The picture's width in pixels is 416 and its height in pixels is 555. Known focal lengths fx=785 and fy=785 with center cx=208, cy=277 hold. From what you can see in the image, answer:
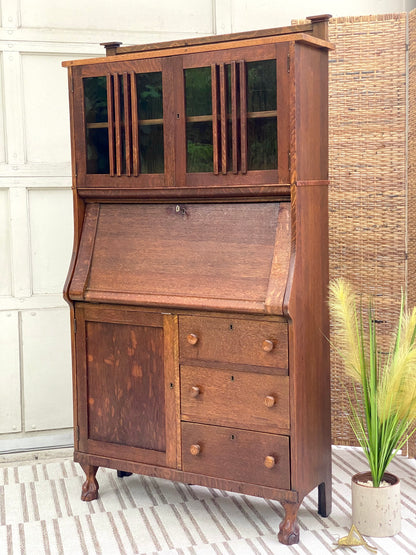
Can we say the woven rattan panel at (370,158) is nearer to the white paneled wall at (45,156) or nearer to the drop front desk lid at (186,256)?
the white paneled wall at (45,156)

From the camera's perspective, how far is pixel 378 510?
2.86 meters

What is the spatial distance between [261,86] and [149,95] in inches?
19.2

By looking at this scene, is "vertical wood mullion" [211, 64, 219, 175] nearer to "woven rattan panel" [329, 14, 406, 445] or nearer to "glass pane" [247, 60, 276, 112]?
"glass pane" [247, 60, 276, 112]

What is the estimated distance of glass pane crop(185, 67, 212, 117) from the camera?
289 cm

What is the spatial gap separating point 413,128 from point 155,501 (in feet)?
6.40

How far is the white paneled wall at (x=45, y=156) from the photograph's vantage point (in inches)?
150

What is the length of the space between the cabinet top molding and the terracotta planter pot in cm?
163

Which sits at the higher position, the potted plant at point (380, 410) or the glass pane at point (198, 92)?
the glass pane at point (198, 92)

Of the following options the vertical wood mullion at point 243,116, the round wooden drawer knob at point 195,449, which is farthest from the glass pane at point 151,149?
the round wooden drawer knob at point 195,449

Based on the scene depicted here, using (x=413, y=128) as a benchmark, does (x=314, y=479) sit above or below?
below

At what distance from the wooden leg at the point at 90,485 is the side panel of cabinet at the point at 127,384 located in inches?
3.3

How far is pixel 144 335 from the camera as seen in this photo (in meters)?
3.11

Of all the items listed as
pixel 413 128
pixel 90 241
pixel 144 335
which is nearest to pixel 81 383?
pixel 144 335

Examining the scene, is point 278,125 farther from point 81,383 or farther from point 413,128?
point 81,383
